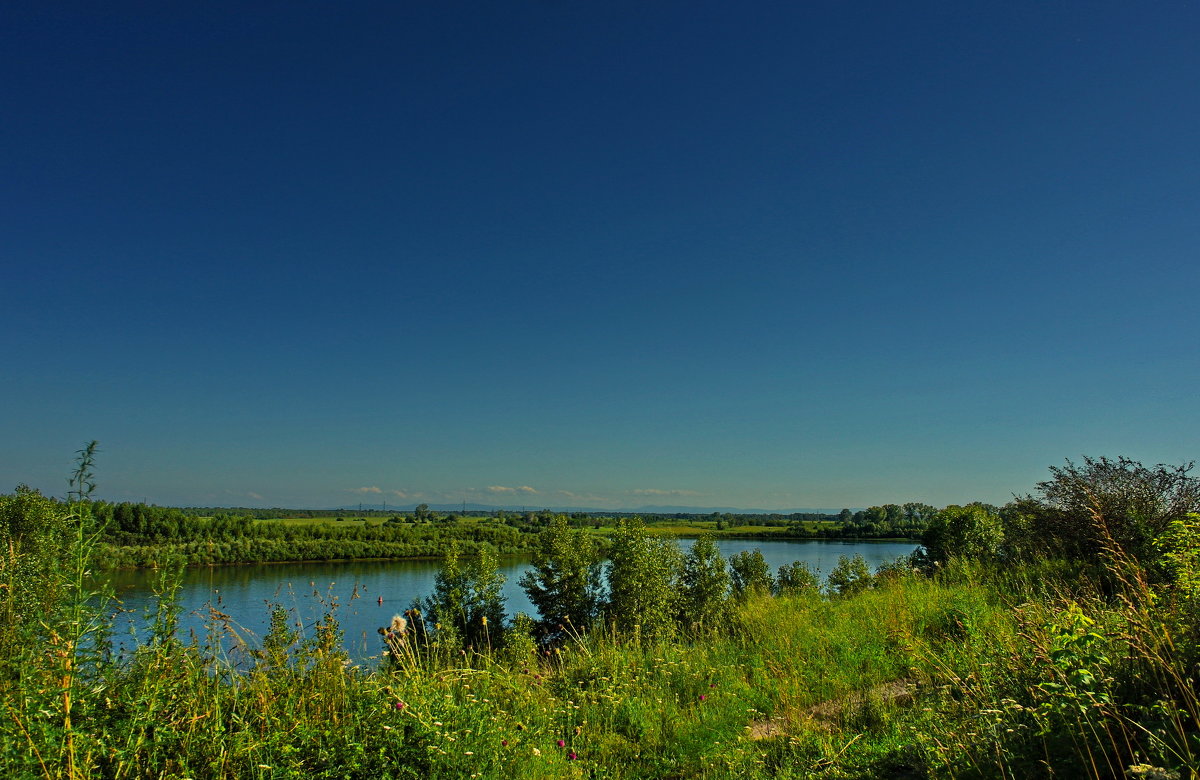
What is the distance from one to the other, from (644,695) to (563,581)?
89.3ft

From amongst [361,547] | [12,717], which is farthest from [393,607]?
[12,717]

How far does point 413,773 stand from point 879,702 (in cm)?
393

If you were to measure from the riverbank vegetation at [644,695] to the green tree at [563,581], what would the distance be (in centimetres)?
2453

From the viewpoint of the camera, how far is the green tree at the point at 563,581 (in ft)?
102

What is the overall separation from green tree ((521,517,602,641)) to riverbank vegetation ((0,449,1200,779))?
24527mm

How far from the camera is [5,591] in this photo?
3.58 m

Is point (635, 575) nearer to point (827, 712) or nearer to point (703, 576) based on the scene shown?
point (703, 576)

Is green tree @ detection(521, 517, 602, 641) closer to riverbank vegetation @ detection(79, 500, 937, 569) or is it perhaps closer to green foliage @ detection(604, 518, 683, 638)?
green foliage @ detection(604, 518, 683, 638)

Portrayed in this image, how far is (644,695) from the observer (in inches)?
215

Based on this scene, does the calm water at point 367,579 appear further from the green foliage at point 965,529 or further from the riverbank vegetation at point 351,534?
the green foliage at point 965,529

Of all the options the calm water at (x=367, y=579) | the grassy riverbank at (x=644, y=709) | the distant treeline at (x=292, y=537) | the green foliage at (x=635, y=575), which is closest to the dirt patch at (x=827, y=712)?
the grassy riverbank at (x=644, y=709)

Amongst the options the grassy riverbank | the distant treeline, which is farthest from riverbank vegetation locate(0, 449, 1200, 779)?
the distant treeline

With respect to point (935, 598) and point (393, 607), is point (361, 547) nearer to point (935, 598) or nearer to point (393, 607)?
point (393, 607)

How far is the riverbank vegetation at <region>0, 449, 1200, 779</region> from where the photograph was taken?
8.87ft
